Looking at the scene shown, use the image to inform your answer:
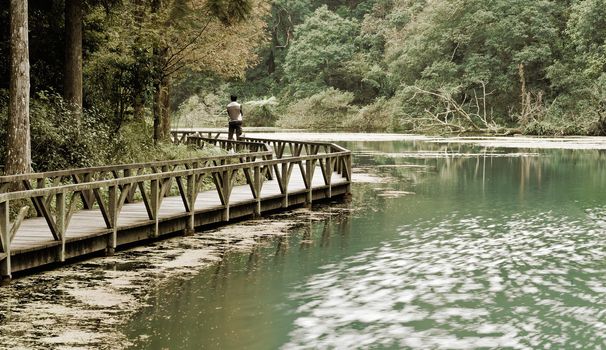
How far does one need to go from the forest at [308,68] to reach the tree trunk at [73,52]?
0.09 ft

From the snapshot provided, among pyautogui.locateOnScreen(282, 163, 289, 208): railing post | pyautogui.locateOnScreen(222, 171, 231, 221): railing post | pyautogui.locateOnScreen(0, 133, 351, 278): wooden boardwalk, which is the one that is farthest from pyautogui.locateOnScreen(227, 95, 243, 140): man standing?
pyautogui.locateOnScreen(222, 171, 231, 221): railing post

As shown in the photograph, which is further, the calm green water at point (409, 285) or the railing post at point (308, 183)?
the railing post at point (308, 183)

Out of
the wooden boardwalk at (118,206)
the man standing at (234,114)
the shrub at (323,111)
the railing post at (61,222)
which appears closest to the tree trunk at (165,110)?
the man standing at (234,114)

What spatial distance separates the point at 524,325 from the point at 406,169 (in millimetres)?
22935

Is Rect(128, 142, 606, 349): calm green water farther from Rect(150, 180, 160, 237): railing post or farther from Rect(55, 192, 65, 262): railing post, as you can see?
Rect(55, 192, 65, 262): railing post

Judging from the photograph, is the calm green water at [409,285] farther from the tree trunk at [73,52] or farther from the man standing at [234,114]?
the man standing at [234,114]

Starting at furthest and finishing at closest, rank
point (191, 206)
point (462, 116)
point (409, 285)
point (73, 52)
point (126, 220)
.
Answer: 1. point (462, 116)
2. point (73, 52)
3. point (191, 206)
4. point (126, 220)
5. point (409, 285)

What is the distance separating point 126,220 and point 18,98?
3221 mm

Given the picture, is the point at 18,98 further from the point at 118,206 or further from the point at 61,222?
the point at 61,222

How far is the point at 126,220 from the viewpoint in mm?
15219

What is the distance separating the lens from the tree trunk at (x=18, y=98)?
16109 millimetres

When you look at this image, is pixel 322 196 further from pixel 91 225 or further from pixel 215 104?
pixel 215 104

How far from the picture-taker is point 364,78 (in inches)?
2923

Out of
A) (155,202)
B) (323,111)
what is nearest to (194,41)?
(155,202)
